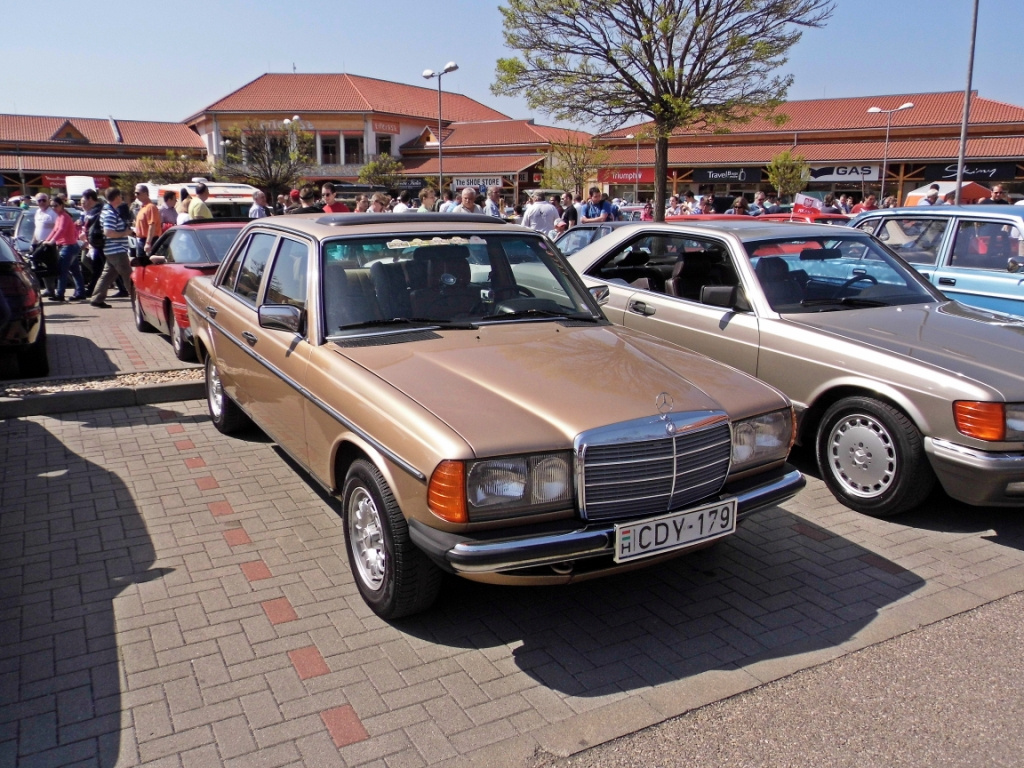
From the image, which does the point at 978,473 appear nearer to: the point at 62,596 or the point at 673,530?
the point at 673,530

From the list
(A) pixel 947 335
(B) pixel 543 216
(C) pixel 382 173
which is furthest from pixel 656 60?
(C) pixel 382 173

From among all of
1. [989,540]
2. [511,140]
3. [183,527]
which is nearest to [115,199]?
[183,527]

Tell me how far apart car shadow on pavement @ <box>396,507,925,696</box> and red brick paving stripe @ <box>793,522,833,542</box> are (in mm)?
108

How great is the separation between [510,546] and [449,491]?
1.01ft

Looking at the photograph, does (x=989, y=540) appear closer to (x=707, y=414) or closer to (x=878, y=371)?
(x=878, y=371)

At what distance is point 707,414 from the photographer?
3490 millimetres

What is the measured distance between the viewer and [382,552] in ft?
12.0

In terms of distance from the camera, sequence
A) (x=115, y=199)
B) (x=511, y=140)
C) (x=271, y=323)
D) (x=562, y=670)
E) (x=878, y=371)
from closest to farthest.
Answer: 1. (x=562, y=670)
2. (x=271, y=323)
3. (x=878, y=371)
4. (x=115, y=199)
5. (x=511, y=140)

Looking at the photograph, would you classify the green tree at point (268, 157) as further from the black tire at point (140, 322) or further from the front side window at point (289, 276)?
the front side window at point (289, 276)

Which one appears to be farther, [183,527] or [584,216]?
[584,216]

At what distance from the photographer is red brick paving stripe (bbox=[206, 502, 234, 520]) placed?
4.87 m

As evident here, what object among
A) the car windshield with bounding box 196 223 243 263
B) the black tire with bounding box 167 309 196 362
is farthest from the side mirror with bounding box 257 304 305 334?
the car windshield with bounding box 196 223 243 263

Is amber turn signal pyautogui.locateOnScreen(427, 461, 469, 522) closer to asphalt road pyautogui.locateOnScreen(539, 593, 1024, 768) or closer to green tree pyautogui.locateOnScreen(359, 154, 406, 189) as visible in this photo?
asphalt road pyautogui.locateOnScreen(539, 593, 1024, 768)

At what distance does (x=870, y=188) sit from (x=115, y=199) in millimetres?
43530
